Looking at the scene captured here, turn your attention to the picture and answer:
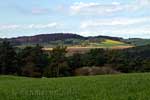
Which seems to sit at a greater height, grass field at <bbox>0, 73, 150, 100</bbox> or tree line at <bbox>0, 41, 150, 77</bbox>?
grass field at <bbox>0, 73, 150, 100</bbox>

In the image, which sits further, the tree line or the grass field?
the tree line

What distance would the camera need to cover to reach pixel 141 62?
102 m

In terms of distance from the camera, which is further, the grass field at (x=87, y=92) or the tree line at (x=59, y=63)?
the tree line at (x=59, y=63)

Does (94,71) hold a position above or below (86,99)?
below

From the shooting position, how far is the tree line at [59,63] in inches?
3802

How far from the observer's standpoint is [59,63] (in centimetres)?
10044

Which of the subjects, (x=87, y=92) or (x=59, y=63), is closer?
(x=87, y=92)

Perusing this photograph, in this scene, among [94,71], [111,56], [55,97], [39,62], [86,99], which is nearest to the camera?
[86,99]

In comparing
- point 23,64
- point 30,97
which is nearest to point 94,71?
point 23,64

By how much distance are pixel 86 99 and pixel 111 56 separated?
91.9 m

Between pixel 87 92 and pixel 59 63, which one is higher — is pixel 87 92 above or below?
above

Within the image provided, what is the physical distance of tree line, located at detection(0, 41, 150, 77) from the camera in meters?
96.6

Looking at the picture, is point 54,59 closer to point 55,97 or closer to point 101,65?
point 101,65

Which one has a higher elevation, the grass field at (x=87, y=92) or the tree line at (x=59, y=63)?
the grass field at (x=87, y=92)
